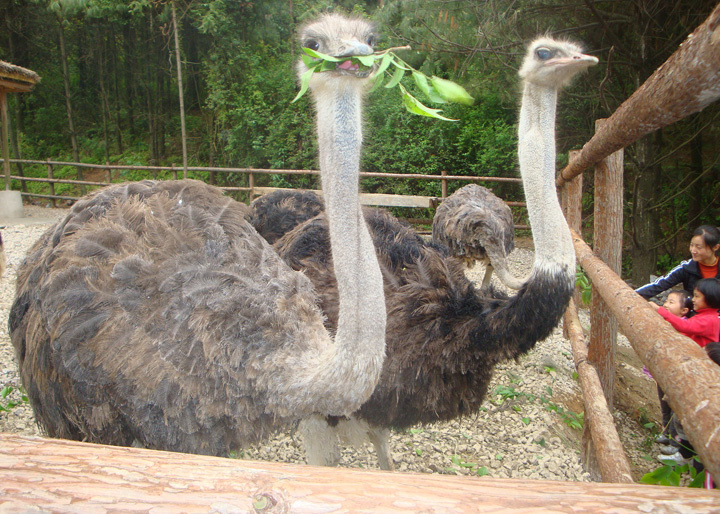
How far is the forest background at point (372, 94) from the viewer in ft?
19.7

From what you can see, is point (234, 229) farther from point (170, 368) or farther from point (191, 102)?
point (191, 102)

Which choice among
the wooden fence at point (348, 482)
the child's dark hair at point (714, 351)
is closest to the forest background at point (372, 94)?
the wooden fence at point (348, 482)

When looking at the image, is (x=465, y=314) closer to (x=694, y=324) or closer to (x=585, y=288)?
(x=694, y=324)

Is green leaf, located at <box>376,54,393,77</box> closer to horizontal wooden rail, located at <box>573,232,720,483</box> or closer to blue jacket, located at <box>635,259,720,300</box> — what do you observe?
horizontal wooden rail, located at <box>573,232,720,483</box>

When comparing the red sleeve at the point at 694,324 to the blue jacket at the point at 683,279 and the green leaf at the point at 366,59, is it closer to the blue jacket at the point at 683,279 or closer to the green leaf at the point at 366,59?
the blue jacket at the point at 683,279

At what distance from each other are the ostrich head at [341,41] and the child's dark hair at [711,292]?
1.94m

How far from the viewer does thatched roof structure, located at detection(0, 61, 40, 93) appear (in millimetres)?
9766

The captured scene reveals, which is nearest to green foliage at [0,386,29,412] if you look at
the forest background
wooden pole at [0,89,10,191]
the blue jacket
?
the forest background

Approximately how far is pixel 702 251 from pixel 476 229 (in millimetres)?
2309

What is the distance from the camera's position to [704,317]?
2486 millimetres

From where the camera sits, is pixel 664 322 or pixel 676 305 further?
pixel 676 305

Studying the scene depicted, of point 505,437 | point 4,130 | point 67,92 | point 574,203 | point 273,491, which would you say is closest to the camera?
point 273,491

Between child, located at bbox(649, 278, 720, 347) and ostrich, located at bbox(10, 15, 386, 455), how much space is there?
1.64 meters

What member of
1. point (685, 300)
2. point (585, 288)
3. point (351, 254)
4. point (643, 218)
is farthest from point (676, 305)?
point (643, 218)
